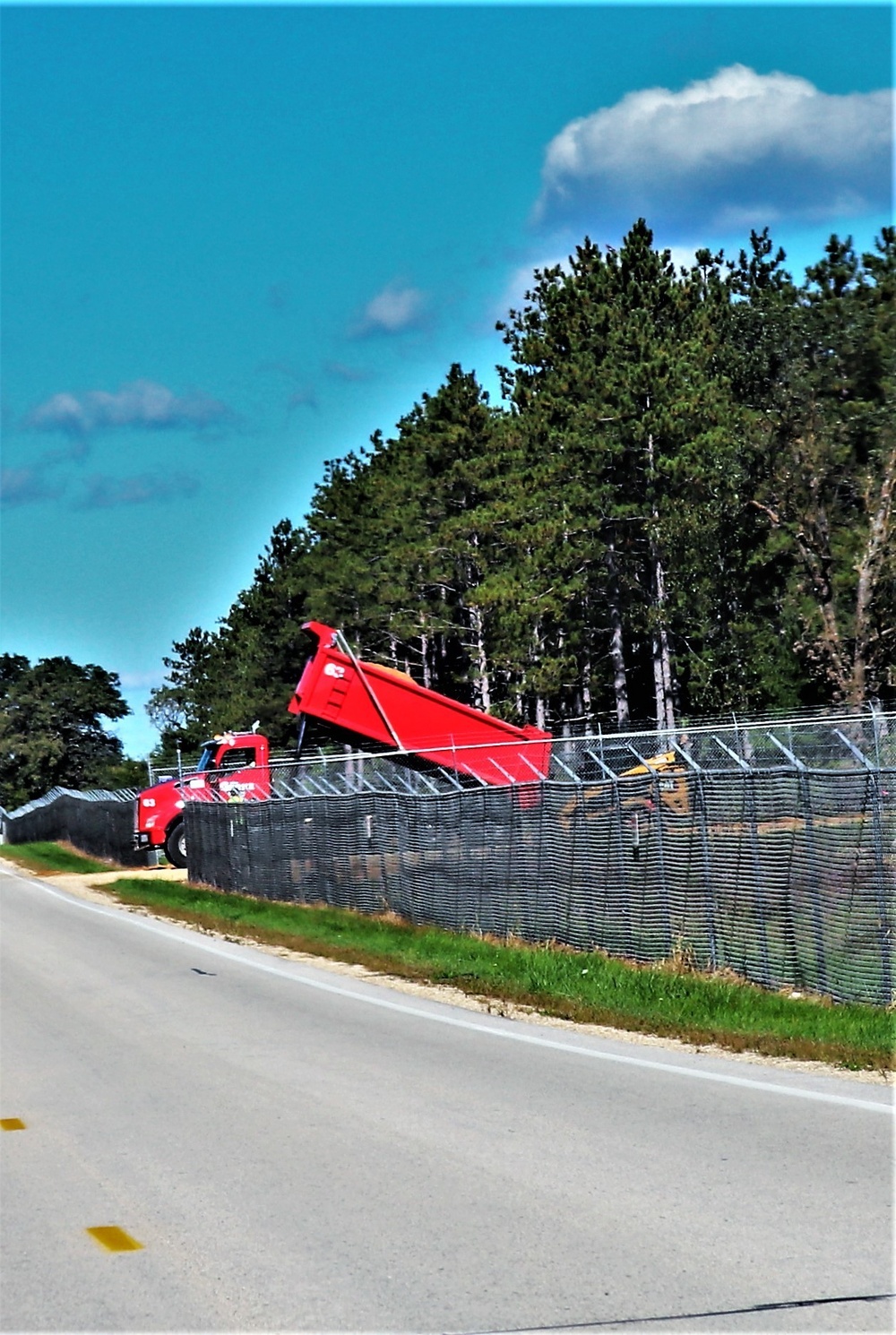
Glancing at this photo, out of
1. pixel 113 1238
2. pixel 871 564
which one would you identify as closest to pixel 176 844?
pixel 871 564

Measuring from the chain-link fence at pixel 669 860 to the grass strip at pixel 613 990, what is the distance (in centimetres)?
31

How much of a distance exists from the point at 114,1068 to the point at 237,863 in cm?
2216

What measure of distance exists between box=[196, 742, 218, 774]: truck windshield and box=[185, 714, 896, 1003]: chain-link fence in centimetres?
1597

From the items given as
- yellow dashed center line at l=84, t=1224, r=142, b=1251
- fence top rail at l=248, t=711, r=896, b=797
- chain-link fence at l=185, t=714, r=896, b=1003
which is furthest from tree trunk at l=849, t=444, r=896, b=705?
yellow dashed center line at l=84, t=1224, r=142, b=1251

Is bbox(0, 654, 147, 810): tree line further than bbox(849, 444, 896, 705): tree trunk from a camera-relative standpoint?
Yes

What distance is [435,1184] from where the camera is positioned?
7879 millimetres

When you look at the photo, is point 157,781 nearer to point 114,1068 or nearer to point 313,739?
point 313,739

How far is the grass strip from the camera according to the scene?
37.9 ft

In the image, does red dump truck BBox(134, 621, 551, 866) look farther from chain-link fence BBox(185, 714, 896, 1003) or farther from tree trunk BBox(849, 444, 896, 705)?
tree trunk BBox(849, 444, 896, 705)

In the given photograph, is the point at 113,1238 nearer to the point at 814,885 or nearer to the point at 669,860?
the point at 814,885

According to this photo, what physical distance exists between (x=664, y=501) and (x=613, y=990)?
37.7 meters

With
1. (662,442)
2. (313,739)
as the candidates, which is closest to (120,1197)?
(313,739)

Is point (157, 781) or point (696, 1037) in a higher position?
point (157, 781)

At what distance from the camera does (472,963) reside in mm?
17766
